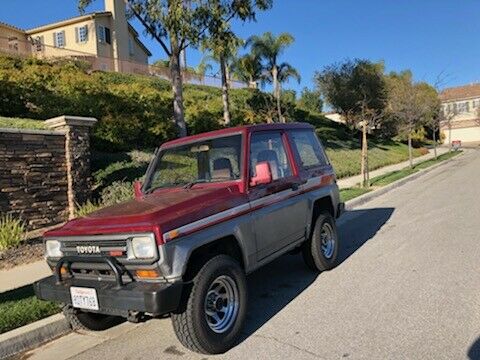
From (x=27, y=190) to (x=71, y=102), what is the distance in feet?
16.9

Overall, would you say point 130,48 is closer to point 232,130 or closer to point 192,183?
point 232,130

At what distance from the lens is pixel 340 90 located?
A: 37.9 meters

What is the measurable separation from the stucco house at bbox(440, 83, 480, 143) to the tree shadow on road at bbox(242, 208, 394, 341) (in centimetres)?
6103

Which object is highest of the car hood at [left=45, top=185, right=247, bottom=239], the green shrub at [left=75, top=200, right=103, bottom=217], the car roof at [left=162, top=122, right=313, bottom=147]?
the car roof at [left=162, top=122, right=313, bottom=147]

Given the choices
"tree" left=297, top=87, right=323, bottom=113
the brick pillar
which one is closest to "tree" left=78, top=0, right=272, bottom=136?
the brick pillar

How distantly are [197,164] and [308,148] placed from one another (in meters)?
1.83

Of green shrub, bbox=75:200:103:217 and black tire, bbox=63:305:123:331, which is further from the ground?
green shrub, bbox=75:200:103:217

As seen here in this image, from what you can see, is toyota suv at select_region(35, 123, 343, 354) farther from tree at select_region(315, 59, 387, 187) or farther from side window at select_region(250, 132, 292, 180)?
tree at select_region(315, 59, 387, 187)

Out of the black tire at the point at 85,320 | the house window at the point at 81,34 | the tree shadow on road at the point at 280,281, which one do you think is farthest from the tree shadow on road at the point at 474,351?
the house window at the point at 81,34

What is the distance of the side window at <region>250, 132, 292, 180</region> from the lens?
205 inches

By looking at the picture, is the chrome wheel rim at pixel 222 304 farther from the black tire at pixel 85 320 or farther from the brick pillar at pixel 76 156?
the brick pillar at pixel 76 156

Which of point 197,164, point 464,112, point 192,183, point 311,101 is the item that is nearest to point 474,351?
point 192,183

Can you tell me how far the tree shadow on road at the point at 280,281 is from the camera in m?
5.07

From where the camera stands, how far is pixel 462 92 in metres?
89.1
